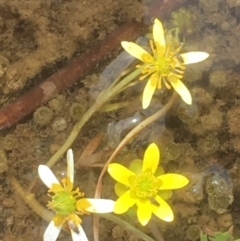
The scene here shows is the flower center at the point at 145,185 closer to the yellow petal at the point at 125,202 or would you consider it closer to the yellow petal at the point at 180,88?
the yellow petal at the point at 125,202

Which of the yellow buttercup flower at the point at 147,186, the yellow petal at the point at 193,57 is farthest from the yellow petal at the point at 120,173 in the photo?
the yellow petal at the point at 193,57

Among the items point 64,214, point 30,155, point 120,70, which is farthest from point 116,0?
point 64,214

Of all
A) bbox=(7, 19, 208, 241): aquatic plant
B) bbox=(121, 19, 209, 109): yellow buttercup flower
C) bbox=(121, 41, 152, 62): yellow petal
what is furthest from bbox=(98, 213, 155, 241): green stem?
bbox=(121, 41, 152, 62): yellow petal

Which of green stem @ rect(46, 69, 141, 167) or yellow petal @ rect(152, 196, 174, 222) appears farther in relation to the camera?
green stem @ rect(46, 69, 141, 167)

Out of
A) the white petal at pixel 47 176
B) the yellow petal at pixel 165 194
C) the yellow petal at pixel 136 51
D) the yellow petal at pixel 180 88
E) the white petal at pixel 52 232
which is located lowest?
the yellow petal at pixel 165 194

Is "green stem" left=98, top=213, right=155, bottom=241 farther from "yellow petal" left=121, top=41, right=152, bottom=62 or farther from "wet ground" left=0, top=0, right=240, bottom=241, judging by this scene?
"yellow petal" left=121, top=41, right=152, bottom=62

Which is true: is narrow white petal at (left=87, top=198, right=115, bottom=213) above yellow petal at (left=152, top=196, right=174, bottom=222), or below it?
above
